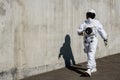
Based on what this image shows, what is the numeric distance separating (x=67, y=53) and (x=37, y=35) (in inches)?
70.2

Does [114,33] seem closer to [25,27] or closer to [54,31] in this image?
[54,31]

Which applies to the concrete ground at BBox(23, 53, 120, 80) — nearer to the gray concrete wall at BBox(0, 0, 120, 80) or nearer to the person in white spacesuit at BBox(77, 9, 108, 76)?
the gray concrete wall at BBox(0, 0, 120, 80)

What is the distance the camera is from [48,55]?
9117mm

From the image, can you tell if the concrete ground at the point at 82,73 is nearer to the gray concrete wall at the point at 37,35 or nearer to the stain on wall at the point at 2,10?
the gray concrete wall at the point at 37,35

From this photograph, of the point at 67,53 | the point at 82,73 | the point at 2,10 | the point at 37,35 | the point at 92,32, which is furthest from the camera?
the point at 67,53

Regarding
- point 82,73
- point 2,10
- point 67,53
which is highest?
point 2,10

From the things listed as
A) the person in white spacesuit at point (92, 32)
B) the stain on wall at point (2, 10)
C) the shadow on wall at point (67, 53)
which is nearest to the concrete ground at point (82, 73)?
the shadow on wall at point (67, 53)

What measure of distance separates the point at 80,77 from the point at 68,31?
1793 mm

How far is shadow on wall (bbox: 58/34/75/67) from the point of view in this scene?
986cm

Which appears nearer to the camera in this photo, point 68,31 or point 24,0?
point 24,0

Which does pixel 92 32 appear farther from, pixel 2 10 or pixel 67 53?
pixel 2 10

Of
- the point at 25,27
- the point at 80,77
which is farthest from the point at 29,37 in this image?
the point at 80,77

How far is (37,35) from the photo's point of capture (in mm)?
8594

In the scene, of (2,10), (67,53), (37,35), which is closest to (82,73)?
(67,53)
